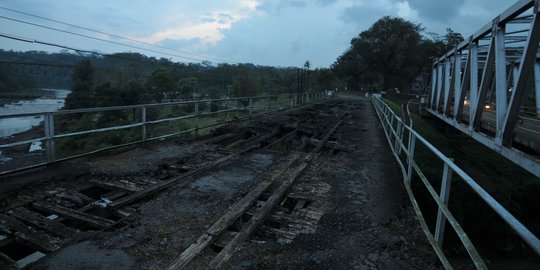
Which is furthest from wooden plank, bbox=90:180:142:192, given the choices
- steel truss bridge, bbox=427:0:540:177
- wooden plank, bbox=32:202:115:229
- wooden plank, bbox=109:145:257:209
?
steel truss bridge, bbox=427:0:540:177

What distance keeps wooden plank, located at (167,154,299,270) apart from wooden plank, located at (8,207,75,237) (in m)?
1.50

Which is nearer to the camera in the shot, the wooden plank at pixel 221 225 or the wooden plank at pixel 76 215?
the wooden plank at pixel 221 225

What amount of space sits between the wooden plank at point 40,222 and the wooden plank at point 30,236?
0.29ft

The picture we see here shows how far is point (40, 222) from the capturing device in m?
4.24

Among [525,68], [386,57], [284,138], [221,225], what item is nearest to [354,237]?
[221,225]

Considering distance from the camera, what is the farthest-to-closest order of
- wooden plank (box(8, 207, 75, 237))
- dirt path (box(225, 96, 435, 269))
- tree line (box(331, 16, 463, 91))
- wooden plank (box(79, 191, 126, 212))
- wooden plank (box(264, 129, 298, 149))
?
tree line (box(331, 16, 463, 91)), wooden plank (box(264, 129, 298, 149)), wooden plank (box(79, 191, 126, 212)), wooden plank (box(8, 207, 75, 237)), dirt path (box(225, 96, 435, 269))

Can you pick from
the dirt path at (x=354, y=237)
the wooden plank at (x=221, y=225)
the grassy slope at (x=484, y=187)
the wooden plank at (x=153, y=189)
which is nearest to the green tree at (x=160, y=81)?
the grassy slope at (x=484, y=187)

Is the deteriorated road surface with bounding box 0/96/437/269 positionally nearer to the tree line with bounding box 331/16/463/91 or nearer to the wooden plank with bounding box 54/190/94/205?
the wooden plank with bounding box 54/190/94/205

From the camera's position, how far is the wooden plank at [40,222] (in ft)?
13.3

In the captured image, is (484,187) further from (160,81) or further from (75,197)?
A: (160,81)

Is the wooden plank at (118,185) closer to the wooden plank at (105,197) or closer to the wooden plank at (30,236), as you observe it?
the wooden plank at (105,197)

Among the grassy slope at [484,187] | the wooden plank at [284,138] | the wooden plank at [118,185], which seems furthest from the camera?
the grassy slope at [484,187]

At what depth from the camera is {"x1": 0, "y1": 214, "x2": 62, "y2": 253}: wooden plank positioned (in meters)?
3.73

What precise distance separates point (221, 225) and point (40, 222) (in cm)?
219
